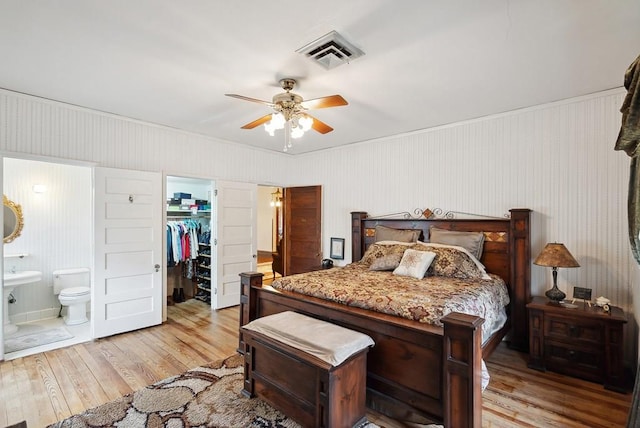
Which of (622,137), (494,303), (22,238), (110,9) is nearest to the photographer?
(622,137)

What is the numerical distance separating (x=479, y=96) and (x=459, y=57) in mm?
937

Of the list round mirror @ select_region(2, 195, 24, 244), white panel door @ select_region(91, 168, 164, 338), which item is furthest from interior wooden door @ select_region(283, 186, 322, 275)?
round mirror @ select_region(2, 195, 24, 244)

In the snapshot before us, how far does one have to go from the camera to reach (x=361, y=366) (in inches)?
80.4

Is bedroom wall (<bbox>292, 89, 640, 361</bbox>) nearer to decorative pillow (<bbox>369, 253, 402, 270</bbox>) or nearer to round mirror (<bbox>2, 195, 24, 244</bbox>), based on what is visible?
decorative pillow (<bbox>369, 253, 402, 270</bbox>)

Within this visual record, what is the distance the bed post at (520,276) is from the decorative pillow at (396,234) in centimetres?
111

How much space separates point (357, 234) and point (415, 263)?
1.55 meters

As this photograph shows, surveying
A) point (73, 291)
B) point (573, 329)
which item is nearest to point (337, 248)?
point (573, 329)

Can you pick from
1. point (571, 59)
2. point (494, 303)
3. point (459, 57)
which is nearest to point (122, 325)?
point (494, 303)

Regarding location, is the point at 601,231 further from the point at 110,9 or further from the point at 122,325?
the point at 122,325

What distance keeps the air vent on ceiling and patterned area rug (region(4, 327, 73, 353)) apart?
4.22 m

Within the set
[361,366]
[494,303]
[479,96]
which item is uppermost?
[479,96]

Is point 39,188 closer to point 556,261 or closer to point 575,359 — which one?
point 556,261

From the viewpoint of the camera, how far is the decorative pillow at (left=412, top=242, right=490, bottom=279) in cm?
324

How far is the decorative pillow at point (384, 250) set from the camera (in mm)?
3719
